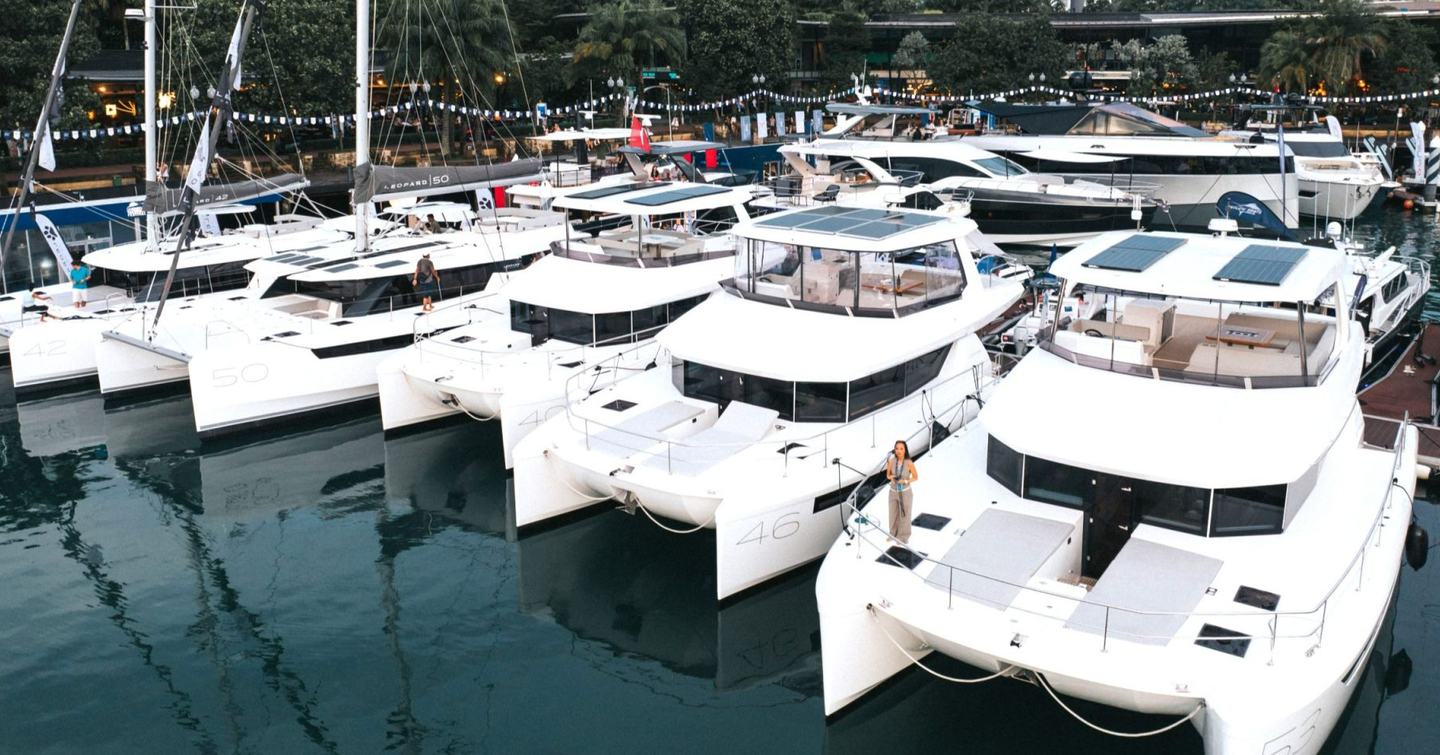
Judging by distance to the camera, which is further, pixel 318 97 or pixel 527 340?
pixel 318 97

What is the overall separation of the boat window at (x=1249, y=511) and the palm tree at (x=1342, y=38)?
1841 inches

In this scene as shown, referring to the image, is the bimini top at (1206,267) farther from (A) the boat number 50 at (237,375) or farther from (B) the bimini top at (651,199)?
(A) the boat number 50 at (237,375)

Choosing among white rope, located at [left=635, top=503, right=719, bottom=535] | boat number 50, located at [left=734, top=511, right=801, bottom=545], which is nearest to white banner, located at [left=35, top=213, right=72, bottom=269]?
white rope, located at [left=635, top=503, right=719, bottom=535]

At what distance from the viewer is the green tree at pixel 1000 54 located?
195 ft

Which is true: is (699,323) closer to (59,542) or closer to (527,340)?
(527,340)

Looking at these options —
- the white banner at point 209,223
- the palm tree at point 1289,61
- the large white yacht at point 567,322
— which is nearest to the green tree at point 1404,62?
the palm tree at point 1289,61

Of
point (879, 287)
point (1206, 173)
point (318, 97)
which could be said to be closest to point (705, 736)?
point (879, 287)

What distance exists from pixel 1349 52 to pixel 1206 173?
20.8 meters

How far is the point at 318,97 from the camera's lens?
40.4 meters

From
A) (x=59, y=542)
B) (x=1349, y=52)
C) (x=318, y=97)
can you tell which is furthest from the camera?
(x=1349, y=52)

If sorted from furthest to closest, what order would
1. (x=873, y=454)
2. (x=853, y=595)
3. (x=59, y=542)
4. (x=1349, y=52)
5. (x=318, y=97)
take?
(x=1349, y=52) → (x=318, y=97) → (x=59, y=542) → (x=873, y=454) → (x=853, y=595)

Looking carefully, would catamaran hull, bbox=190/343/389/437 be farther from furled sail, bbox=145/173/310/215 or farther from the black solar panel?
the black solar panel

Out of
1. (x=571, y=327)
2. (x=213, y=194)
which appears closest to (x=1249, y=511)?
(x=571, y=327)

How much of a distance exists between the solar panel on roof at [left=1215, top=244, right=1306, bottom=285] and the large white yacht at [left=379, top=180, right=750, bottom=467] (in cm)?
828
